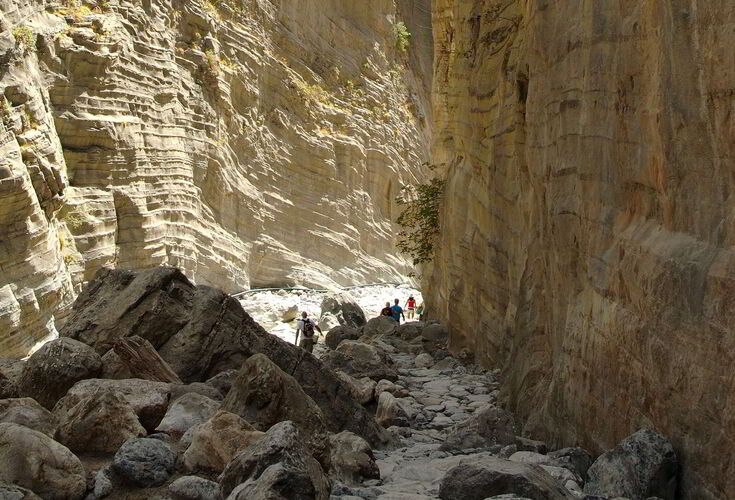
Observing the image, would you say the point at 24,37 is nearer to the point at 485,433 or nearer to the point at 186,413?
the point at 186,413

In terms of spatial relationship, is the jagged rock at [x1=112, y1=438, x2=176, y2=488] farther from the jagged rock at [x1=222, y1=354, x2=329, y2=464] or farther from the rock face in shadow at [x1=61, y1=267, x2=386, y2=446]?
the rock face in shadow at [x1=61, y1=267, x2=386, y2=446]

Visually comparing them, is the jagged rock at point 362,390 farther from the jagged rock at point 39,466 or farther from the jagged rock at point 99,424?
the jagged rock at point 39,466

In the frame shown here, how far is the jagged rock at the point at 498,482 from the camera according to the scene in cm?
558

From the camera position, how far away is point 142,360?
28.0ft

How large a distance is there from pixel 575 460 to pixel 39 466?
406cm

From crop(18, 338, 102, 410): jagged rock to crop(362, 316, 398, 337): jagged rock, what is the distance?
1140 cm

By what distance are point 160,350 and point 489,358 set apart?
19.6 ft

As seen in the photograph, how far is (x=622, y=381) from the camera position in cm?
686

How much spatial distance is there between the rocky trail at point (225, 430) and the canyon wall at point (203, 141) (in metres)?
9.64

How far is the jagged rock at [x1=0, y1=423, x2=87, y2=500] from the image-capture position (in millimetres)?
5492

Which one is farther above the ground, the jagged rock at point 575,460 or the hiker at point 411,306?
the hiker at point 411,306

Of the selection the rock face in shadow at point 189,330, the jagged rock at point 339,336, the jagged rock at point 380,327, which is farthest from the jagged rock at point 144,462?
the jagged rock at point 380,327

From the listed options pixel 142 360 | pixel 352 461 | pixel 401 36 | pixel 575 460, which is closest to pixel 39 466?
pixel 352 461

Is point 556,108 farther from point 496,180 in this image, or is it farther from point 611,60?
point 496,180
